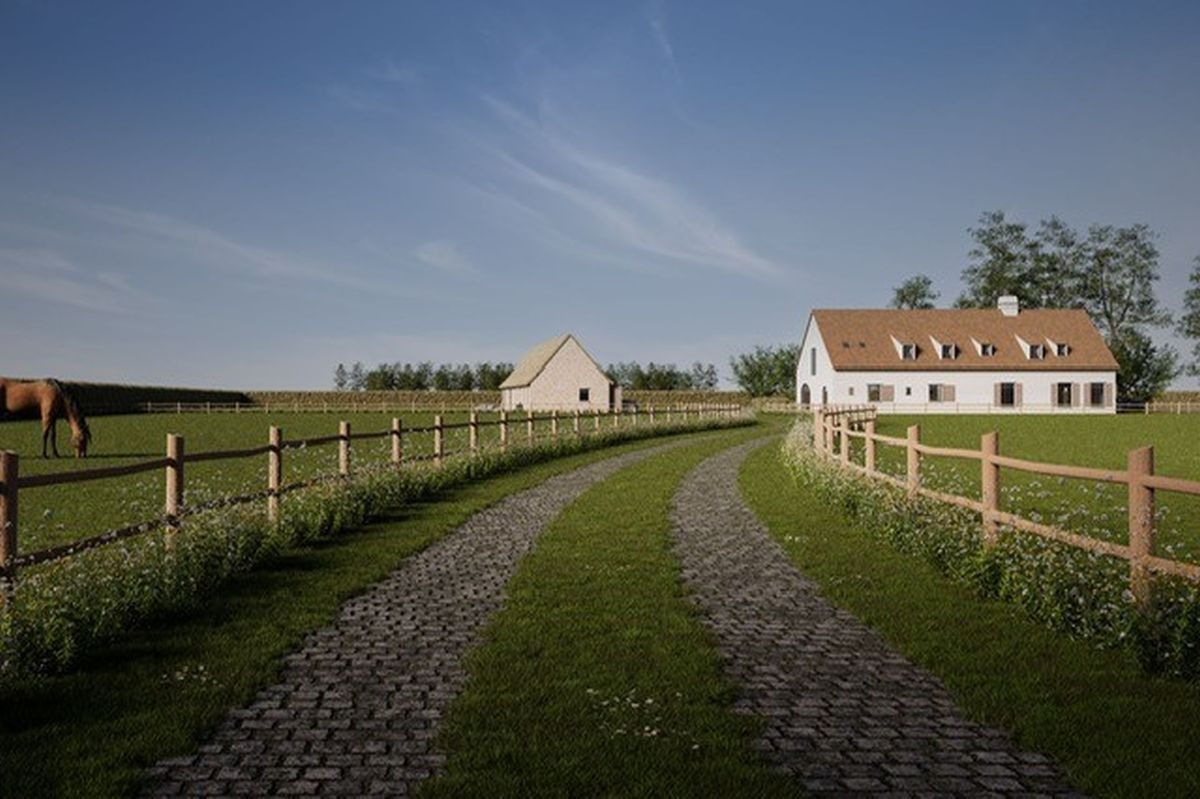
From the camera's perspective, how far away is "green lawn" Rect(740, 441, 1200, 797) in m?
4.50

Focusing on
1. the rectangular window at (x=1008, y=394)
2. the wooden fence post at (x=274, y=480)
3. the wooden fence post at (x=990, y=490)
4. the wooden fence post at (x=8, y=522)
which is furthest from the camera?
→ the rectangular window at (x=1008, y=394)

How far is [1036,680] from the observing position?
19.1ft

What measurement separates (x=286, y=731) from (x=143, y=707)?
1026 mm

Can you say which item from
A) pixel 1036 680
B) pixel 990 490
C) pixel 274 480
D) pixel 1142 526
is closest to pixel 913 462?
pixel 990 490

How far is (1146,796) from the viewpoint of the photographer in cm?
412

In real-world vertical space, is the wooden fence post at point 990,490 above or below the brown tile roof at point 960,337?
below

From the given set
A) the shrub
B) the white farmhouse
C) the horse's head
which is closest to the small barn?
the white farmhouse

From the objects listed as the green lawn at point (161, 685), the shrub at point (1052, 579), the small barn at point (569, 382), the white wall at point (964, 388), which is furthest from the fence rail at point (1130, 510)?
the small barn at point (569, 382)

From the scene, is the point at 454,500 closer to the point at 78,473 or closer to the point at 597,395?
the point at 78,473

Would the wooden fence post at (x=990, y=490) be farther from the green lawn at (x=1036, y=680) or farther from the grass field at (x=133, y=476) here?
the grass field at (x=133, y=476)

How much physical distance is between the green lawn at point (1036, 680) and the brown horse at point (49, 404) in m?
22.9

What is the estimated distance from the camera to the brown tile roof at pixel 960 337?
64312mm

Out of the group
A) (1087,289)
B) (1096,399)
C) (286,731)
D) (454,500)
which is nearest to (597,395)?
(1096,399)

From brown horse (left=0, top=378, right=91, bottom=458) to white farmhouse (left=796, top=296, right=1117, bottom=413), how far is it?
4821cm
